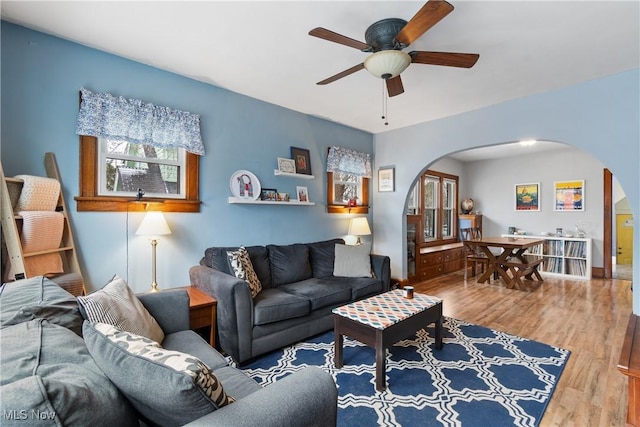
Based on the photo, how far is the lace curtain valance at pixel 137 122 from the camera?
2.38m

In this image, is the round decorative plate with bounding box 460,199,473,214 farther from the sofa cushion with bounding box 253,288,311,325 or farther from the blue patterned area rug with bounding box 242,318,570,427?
the sofa cushion with bounding box 253,288,311,325

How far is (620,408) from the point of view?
1866 millimetres

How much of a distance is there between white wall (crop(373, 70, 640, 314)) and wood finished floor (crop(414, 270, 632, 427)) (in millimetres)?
614

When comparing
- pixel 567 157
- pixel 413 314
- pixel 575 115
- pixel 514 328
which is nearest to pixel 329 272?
pixel 413 314

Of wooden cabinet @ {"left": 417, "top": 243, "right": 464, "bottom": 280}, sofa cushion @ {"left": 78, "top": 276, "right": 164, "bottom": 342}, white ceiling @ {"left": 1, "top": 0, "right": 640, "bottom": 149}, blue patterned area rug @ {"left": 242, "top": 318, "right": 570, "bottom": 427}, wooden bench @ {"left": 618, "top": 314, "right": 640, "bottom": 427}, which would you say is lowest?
blue patterned area rug @ {"left": 242, "top": 318, "right": 570, "bottom": 427}

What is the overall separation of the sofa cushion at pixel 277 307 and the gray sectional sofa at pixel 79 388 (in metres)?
1.12

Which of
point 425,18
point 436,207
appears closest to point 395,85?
point 425,18

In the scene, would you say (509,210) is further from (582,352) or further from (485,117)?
(582,352)

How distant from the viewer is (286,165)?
12.3 ft

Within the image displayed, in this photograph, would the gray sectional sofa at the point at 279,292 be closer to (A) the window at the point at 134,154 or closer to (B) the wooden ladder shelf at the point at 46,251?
(A) the window at the point at 134,154

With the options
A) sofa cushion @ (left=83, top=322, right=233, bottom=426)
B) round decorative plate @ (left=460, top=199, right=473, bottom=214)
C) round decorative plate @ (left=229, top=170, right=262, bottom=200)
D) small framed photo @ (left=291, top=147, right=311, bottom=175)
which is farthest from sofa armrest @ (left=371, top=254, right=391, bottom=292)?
round decorative plate @ (left=460, top=199, right=473, bottom=214)

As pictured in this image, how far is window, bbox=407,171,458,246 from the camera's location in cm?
596

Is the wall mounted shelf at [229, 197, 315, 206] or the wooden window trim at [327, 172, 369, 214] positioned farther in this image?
the wooden window trim at [327, 172, 369, 214]

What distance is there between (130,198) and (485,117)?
13.4ft
